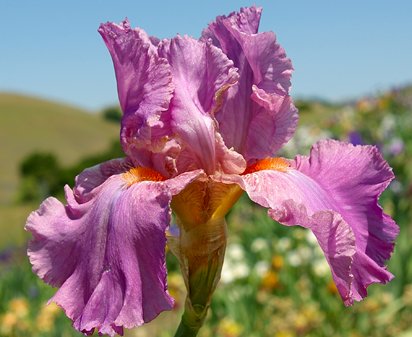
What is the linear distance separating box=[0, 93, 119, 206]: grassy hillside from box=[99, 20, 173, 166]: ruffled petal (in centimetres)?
4277

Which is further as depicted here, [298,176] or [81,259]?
[298,176]

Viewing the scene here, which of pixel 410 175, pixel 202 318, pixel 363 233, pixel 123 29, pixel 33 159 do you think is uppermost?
pixel 123 29

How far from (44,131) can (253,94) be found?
54.8m

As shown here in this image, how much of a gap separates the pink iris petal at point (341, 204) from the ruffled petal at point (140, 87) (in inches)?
7.0

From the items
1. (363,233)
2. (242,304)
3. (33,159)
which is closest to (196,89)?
(363,233)

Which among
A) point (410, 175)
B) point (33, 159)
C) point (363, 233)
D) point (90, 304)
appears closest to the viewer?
point (90, 304)

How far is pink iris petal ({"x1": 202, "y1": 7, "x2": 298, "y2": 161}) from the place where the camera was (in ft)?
3.78

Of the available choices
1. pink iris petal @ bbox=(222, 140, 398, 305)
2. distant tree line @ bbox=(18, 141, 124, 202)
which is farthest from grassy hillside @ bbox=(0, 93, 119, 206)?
pink iris petal @ bbox=(222, 140, 398, 305)

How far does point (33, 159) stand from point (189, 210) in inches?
1311

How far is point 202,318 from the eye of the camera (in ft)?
3.28

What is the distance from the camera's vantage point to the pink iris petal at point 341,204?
3.11 ft

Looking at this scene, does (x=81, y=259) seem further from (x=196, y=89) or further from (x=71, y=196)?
(x=196, y=89)

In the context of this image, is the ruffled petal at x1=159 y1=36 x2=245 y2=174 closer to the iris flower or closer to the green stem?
the iris flower

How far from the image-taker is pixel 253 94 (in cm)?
114
